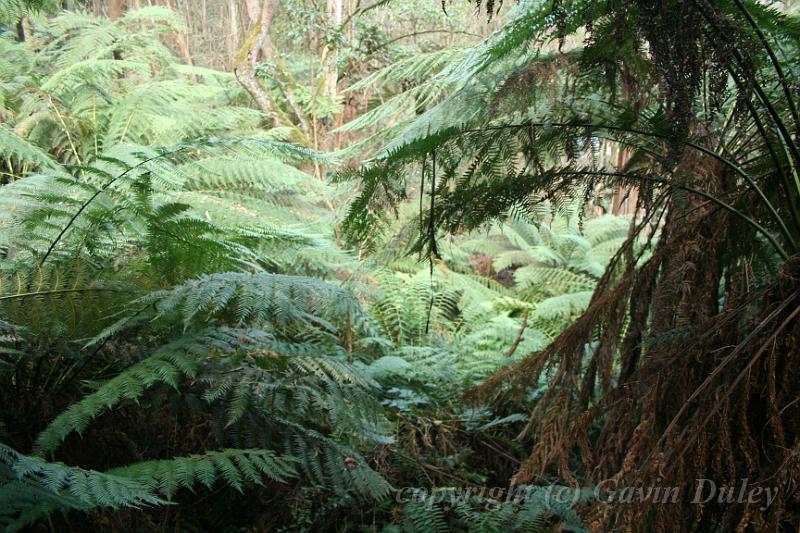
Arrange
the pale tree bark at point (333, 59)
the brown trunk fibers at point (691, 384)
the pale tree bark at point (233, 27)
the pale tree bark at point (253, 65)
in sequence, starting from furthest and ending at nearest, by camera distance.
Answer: the pale tree bark at point (233, 27)
the pale tree bark at point (333, 59)
the pale tree bark at point (253, 65)
the brown trunk fibers at point (691, 384)

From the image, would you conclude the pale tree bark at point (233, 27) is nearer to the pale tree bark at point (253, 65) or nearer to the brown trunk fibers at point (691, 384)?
the pale tree bark at point (253, 65)

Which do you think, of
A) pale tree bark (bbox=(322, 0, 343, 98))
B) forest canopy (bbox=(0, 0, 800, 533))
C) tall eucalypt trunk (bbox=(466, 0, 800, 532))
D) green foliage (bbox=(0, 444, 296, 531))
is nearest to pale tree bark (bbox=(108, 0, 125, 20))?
pale tree bark (bbox=(322, 0, 343, 98))

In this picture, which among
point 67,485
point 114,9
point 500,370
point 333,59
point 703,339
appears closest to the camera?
point 703,339

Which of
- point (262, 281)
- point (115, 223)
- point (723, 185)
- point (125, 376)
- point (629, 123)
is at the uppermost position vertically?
point (629, 123)

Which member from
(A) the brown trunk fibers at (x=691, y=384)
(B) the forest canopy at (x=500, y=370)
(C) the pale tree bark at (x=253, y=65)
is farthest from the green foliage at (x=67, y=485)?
(C) the pale tree bark at (x=253, y=65)

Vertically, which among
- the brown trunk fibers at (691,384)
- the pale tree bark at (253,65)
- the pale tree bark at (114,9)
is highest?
the pale tree bark at (114,9)

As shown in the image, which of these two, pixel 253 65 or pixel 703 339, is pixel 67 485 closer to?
pixel 703 339

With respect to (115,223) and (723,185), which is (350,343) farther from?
(723,185)

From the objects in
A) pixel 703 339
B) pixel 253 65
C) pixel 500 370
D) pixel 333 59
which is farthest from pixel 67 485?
pixel 333 59

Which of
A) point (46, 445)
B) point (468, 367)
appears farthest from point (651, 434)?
point (468, 367)

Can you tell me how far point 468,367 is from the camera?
10.4 feet

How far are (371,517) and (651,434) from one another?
994mm

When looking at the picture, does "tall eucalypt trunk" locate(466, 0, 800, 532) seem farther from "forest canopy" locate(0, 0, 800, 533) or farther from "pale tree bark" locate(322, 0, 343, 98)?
"pale tree bark" locate(322, 0, 343, 98)

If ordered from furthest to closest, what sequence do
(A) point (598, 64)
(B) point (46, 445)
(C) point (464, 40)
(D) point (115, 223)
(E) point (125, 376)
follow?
(C) point (464, 40), (D) point (115, 223), (A) point (598, 64), (E) point (125, 376), (B) point (46, 445)
